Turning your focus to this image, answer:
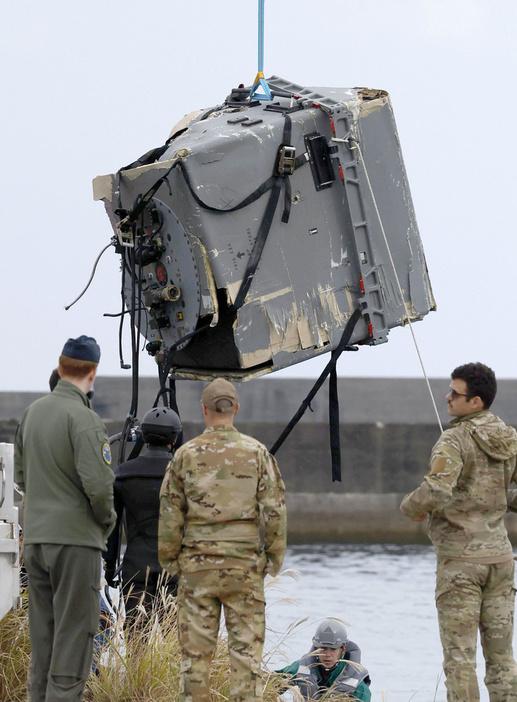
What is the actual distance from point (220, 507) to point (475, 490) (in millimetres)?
1265

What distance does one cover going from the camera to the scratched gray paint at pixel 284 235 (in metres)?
6.71

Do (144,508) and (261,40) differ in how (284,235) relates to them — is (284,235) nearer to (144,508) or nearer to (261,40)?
(261,40)

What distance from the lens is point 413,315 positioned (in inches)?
297

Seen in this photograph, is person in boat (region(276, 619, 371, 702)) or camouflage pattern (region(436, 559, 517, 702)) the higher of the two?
camouflage pattern (region(436, 559, 517, 702))

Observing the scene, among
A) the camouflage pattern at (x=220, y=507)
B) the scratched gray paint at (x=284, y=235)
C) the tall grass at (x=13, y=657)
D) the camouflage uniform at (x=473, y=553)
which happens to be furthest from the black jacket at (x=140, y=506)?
the camouflage uniform at (x=473, y=553)

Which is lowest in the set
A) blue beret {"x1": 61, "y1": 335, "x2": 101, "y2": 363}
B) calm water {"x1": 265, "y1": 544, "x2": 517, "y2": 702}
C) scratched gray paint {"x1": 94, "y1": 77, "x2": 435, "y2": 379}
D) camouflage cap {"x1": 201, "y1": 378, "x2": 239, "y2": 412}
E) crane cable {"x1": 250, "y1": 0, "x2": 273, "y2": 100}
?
calm water {"x1": 265, "y1": 544, "x2": 517, "y2": 702}

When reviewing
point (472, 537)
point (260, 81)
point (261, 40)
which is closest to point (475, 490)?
point (472, 537)

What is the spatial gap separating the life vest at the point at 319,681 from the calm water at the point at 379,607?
3929 millimetres

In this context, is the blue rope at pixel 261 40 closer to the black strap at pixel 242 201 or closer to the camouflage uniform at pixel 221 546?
the black strap at pixel 242 201

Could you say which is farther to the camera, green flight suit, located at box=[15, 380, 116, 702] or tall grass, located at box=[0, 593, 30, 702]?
tall grass, located at box=[0, 593, 30, 702]

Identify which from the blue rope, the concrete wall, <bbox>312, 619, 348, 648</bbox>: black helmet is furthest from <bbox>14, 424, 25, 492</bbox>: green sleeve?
the concrete wall

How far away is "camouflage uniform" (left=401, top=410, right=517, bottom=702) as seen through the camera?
5.67m

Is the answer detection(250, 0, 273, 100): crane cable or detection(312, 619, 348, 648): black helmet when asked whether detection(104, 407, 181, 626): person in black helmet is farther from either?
detection(250, 0, 273, 100): crane cable

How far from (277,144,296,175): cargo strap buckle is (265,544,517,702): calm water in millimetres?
5730
